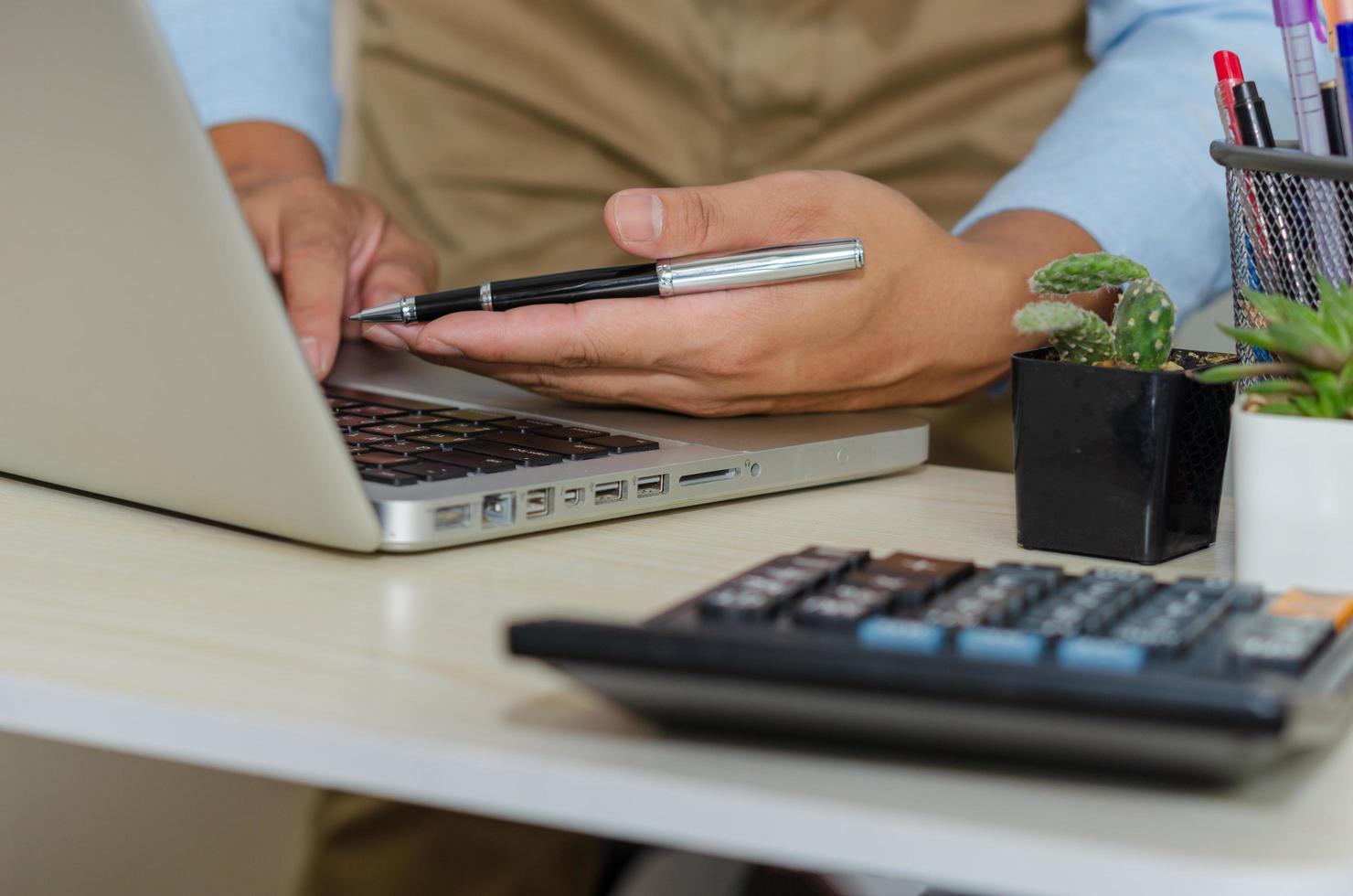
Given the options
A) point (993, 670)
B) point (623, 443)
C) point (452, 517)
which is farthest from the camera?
point (623, 443)

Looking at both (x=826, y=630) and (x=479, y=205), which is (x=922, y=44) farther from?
(x=826, y=630)

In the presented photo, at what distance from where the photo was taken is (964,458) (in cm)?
108

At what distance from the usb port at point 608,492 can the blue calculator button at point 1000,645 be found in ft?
0.82

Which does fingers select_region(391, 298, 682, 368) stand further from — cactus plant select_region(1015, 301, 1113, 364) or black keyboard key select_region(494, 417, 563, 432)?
cactus plant select_region(1015, 301, 1113, 364)

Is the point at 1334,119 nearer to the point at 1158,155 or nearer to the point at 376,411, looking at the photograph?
the point at 1158,155

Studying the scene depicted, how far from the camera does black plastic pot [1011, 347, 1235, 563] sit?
0.49 meters

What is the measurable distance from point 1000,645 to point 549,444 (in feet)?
1.00

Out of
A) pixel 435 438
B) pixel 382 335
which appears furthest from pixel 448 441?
pixel 382 335

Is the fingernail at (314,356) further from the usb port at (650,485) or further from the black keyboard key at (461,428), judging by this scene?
the usb port at (650,485)

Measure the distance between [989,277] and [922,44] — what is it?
1.26 feet

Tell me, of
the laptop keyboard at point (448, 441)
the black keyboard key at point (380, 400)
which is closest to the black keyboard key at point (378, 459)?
the laptop keyboard at point (448, 441)

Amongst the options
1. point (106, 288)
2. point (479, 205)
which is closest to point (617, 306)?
point (106, 288)

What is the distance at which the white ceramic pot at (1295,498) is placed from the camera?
1.38 ft

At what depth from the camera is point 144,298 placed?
45 centimetres
